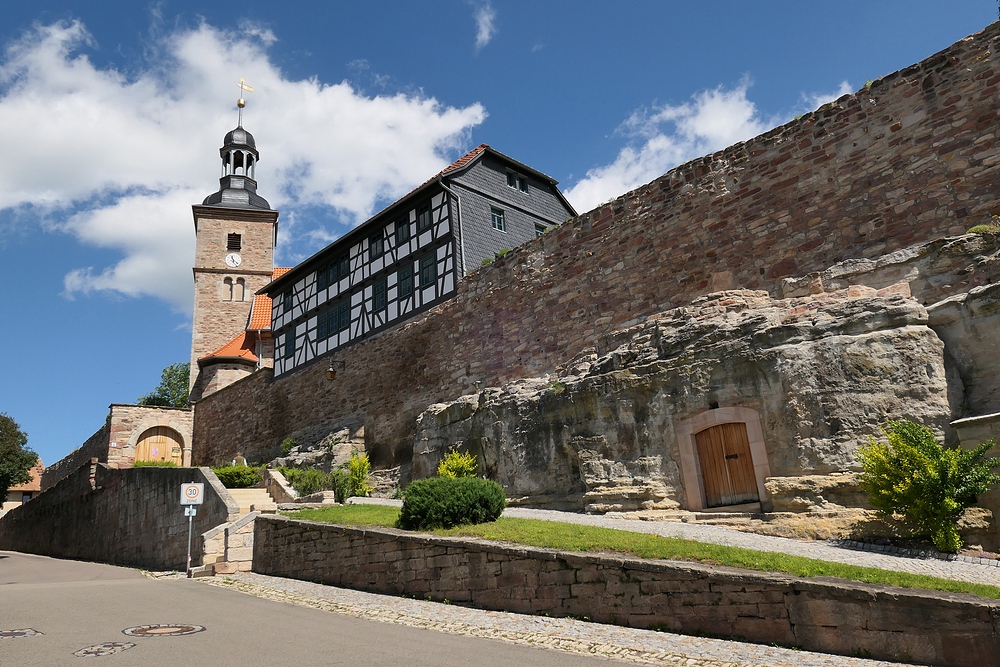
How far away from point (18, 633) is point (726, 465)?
10.2 metres

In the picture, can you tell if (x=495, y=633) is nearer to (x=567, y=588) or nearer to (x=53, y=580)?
(x=567, y=588)

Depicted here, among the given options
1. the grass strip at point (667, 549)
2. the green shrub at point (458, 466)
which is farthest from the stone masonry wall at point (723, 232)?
the grass strip at point (667, 549)

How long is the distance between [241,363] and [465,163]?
19.1 m

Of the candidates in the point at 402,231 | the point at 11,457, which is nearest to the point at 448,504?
the point at 402,231

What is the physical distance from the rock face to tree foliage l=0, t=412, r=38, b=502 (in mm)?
19239

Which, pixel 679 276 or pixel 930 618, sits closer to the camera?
pixel 930 618

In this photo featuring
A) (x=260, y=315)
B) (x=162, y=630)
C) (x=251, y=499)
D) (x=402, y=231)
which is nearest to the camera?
(x=162, y=630)

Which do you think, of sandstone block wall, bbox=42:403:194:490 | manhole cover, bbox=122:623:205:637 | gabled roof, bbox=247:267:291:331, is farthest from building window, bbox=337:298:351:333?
manhole cover, bbox=122:623:205:637

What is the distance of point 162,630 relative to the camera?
7953 millimetres

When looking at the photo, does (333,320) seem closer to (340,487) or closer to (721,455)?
(340,487)

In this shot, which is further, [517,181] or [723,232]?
[517,181]

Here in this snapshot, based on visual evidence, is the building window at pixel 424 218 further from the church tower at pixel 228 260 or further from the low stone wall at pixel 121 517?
the church tower at pixel 228 260

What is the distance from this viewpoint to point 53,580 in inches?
585

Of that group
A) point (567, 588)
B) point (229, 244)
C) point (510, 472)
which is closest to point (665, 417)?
point (510, 472)
